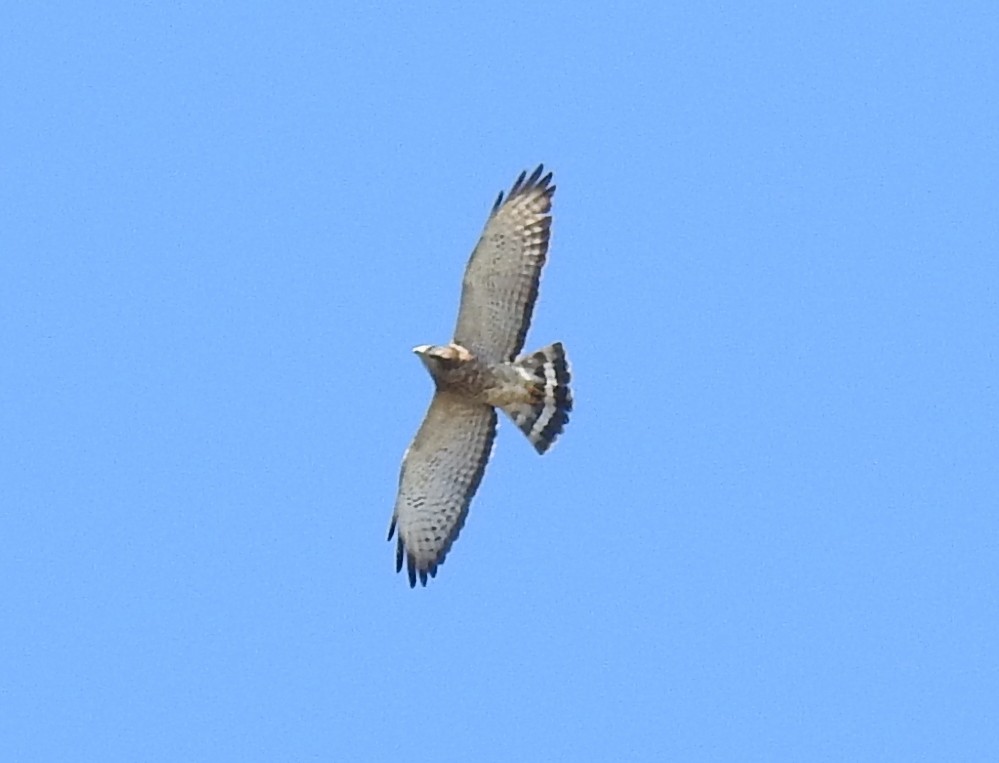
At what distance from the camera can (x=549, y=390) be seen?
52.0 feet

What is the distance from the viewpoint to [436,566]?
16.1 meters

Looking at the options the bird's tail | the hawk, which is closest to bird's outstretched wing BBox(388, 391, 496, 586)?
the hawk

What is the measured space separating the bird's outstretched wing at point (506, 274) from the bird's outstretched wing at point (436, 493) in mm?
536

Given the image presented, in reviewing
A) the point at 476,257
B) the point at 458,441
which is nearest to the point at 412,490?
the point at 458,441

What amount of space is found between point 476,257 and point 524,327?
554mm

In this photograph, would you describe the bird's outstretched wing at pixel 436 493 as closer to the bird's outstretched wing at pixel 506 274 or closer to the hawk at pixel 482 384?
the hawk at pixel 482 384

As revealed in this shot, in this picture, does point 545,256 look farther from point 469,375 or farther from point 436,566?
point 436,566

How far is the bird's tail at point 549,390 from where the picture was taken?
624 inches

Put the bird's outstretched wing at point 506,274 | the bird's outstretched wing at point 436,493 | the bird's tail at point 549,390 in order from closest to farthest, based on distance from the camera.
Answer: the bird's outstretched wing at point 506,274, the bird's tail at point 549,390, the bird's outstretched wing at point 436,493

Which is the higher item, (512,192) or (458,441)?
(512,192)

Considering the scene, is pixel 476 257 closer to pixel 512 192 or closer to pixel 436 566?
pixel 512 192

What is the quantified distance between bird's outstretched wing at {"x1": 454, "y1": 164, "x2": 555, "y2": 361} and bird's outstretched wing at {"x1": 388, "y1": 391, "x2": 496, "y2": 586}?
536 mm

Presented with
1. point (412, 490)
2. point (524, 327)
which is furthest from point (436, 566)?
point (524, 327)

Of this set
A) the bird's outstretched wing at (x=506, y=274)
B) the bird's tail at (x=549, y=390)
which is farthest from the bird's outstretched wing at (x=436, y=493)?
the bird's outstretched wing at (x=506, y=274)
